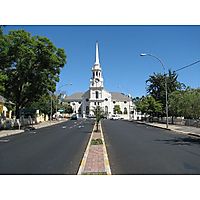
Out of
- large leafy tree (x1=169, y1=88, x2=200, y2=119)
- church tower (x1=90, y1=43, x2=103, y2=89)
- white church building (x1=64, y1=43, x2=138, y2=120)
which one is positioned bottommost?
large leafy tree (x1=169, y1=88, x2=200, y2=119)

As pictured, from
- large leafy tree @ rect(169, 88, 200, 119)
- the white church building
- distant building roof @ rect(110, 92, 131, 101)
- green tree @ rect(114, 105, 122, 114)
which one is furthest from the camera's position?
distant building roof @ rect(110, 92, 131, 101)

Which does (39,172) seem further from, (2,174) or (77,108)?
(77,108)

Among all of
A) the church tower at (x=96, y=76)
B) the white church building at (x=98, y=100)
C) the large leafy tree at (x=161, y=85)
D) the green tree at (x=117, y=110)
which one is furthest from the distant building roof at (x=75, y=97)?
the large leafy tree at (x=161, y=85)

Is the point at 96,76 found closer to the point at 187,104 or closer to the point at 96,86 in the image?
the point at 96,86

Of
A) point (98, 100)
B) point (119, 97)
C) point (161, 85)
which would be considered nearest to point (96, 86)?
point (98, 100)

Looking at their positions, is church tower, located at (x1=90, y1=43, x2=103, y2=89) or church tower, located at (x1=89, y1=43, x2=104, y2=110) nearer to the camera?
church tower, located at (x1=90, y1=43, x2=103, y2=89)

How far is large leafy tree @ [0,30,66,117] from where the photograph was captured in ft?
114

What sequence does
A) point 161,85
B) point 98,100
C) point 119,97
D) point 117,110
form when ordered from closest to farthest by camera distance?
point 161,85 < point 98,100 < point 117,110 < point 119,97

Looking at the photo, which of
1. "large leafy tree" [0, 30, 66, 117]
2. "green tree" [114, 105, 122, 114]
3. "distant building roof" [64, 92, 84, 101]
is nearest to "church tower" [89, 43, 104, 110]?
"green tree" [114, 105, 122, 114]

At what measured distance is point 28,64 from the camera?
1446 inches

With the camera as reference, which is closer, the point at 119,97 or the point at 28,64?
the point at 28,64

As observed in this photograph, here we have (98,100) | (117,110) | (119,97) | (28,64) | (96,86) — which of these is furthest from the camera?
(119,97)

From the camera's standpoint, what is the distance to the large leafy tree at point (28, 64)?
34750 millimetres

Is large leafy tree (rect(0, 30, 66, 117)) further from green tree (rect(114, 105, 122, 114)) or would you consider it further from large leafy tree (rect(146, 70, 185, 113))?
green tree (rect(114, 105, 122, 114))
